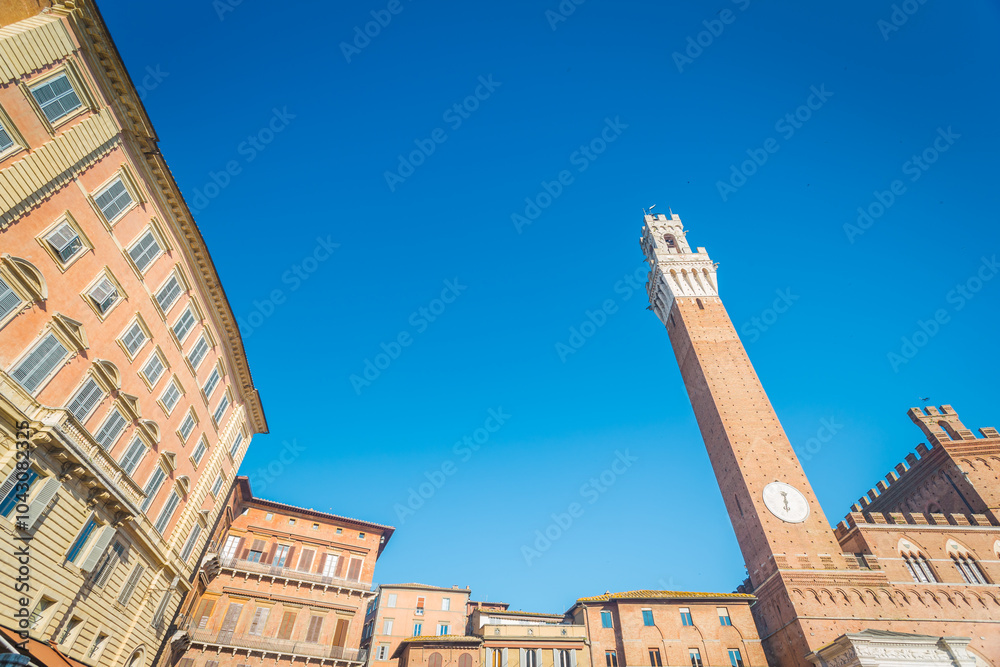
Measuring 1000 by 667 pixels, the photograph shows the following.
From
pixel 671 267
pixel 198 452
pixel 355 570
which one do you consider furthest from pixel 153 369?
pixel 671 267

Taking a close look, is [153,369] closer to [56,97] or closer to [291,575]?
[56,97]

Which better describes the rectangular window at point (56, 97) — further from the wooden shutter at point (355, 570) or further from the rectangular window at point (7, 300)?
the wooden shutter at point (355, 570)

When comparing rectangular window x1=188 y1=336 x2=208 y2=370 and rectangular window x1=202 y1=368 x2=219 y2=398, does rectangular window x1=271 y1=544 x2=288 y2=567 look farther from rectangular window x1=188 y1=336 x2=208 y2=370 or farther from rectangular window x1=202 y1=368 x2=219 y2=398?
rectangular window x1=188 y1=336 x2=208 y2=370

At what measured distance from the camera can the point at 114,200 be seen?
21.4 m

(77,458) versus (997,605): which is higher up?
(997,605)

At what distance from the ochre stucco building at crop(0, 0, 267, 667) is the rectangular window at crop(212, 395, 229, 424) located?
2.11 metres

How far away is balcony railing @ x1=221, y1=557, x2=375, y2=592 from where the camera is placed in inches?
1412

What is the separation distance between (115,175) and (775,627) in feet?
140

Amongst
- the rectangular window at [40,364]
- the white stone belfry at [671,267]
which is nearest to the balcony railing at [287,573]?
the rectangular window at [40,364]

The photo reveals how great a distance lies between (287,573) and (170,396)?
A: 1757 cm

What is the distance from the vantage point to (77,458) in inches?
723

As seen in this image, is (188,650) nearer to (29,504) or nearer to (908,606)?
(29,504)

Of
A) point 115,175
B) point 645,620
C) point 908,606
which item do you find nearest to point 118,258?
point 115,175

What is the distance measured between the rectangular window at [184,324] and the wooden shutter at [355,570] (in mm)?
21348
